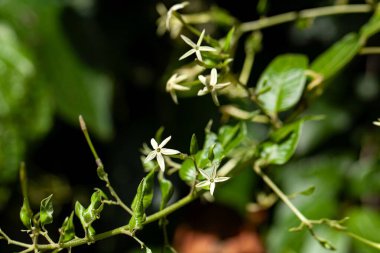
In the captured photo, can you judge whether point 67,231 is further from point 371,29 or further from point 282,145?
point 371,29

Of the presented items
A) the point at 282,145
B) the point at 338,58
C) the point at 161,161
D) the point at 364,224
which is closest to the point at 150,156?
the point at 161,161

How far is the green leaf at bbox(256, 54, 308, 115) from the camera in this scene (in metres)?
0.57

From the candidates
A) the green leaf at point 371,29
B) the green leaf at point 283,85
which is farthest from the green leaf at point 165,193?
the green leaf at point 371,29

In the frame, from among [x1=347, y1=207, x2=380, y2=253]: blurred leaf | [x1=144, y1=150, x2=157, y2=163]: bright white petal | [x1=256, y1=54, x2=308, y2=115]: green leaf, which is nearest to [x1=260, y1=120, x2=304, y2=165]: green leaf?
[x1=256, y1=54, x2=308, y2=115]: green leaf

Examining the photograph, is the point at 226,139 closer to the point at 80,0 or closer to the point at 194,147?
the point at 194,147

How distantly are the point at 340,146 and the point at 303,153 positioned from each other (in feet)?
0.17

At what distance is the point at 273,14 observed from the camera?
0.98 metres

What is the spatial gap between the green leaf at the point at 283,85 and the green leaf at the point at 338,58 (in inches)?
1.2

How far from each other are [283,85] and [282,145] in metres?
0.06

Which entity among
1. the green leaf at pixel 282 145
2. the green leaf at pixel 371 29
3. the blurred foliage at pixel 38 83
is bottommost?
the blurred foliage at pixel 38 83

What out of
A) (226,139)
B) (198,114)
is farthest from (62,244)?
(198,114)

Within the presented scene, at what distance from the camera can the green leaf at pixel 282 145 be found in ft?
1.72

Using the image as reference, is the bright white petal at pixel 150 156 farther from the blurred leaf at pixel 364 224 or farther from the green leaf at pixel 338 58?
the blurred leaf at pixel 364 224

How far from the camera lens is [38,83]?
36.4 inches
